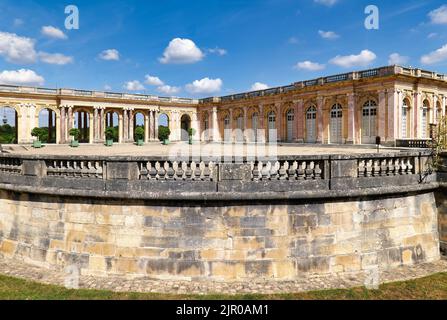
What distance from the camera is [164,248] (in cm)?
632

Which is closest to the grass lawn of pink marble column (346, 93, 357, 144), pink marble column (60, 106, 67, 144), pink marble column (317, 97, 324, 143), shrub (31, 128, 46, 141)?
pink marble column (346, 93, 357, 144)

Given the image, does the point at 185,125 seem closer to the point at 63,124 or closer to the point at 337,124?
the point at 63,124

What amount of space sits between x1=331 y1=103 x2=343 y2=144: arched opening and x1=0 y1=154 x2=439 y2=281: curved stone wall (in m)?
22.9

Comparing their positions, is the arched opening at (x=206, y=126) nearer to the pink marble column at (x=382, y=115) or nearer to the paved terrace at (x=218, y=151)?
the paved terrace at (x=218, y=151)

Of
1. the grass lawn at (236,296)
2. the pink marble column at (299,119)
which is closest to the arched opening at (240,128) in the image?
the pink marble column at (299,119)

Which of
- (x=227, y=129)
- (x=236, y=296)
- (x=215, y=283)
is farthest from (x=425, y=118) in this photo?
(x=236, y=296)

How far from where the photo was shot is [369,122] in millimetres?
26562

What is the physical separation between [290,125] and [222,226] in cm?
2916

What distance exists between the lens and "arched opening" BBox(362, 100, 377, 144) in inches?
1030

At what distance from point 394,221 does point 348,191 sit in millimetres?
1453

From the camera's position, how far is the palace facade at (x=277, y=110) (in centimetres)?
2534

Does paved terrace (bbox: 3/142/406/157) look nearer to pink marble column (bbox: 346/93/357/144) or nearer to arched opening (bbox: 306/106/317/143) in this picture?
pink marble column (bbox: 346/93/357/144)
